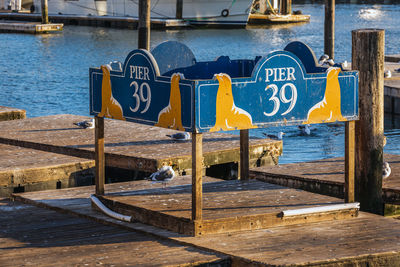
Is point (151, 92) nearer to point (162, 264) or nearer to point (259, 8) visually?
point (162, 264)

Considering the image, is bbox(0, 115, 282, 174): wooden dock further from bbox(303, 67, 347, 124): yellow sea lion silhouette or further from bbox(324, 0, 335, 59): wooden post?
bbox(324, 0, 335, 59): wooden post

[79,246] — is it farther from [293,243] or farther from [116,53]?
[116,53]

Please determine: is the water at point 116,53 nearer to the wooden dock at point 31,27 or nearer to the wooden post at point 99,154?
the wooden dock at point 31,27

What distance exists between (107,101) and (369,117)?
2986 millimetres

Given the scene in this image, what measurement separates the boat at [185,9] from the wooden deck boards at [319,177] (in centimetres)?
5534

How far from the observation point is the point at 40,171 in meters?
11.3

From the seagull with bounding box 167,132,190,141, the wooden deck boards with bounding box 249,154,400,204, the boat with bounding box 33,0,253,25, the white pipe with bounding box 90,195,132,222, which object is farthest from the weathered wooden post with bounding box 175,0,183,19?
the white pipe with bounding box 90,195,132,222

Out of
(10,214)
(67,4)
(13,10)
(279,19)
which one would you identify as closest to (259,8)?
(279,19)

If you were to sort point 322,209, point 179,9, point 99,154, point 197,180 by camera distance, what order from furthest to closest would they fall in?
point 179,9, point 99,154, point 322,209, point 197,180

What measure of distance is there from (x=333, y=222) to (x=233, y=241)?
134 cm

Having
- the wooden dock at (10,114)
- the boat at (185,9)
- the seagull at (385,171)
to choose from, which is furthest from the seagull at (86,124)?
the boat at (185,9)

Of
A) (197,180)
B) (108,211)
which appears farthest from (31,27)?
(197,180)

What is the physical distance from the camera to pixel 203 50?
169ft

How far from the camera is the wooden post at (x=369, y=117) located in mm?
9453
